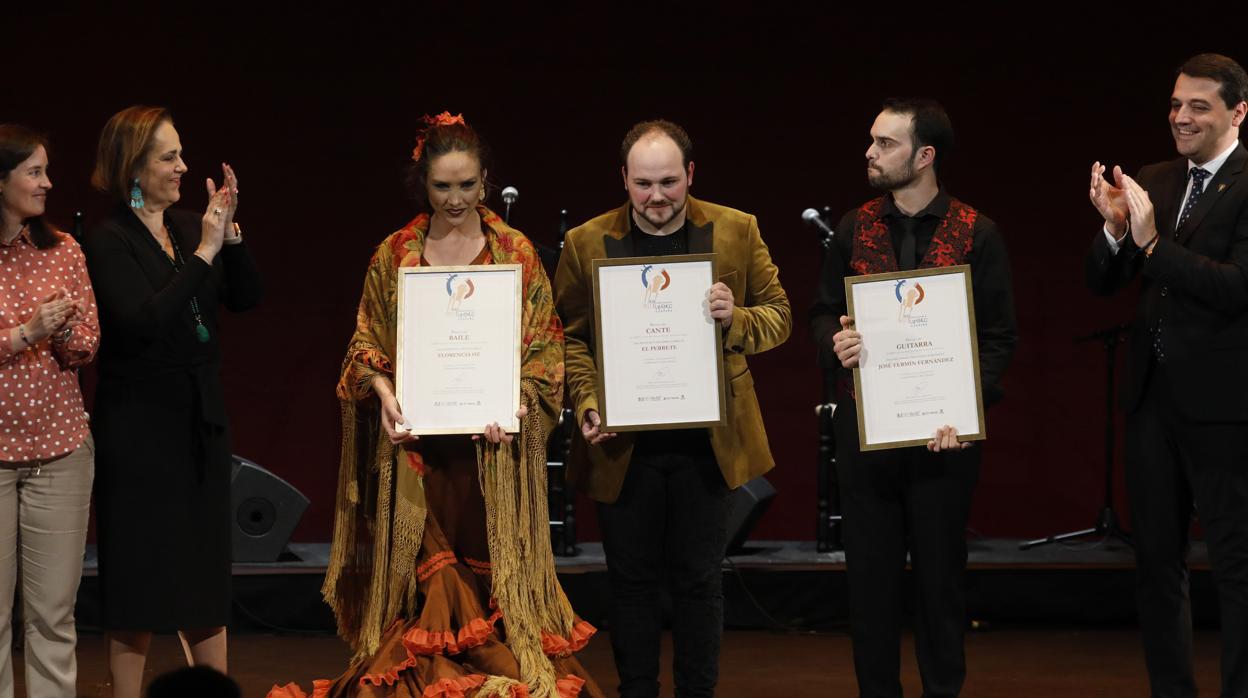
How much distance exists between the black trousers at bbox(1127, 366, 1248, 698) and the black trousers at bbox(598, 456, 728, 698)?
109cm

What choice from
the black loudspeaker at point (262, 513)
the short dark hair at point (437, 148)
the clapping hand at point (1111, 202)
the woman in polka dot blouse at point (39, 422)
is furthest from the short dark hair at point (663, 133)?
the black loudspeaker at point (262, 513)

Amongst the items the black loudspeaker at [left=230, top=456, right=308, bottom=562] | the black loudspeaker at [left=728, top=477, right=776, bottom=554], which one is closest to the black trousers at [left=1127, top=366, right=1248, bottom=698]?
the black loudspeaker at [left=728, top=477, right=776, bottom=554]

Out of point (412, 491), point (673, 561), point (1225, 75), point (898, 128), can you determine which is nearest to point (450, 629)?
point (412, 491)

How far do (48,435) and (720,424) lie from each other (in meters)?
1.63

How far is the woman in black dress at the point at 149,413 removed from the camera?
11.3ft

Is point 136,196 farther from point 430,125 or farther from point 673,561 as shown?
point 673,561

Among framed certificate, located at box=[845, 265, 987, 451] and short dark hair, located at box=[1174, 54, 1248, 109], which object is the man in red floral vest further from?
short dark hair, located at box=[1174, 54, 1248, 109]

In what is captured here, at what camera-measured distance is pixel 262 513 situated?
5316 millimetres

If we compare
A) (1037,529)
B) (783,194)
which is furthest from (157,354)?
(1037,529)

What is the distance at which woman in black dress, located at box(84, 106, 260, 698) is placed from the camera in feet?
11.3

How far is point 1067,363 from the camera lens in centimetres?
648

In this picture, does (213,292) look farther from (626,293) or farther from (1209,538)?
(1209,538)

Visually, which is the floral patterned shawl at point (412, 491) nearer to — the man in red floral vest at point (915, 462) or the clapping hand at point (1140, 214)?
the man in red floral vest at point (915, 462)

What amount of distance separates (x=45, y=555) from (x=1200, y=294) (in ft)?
9.52
